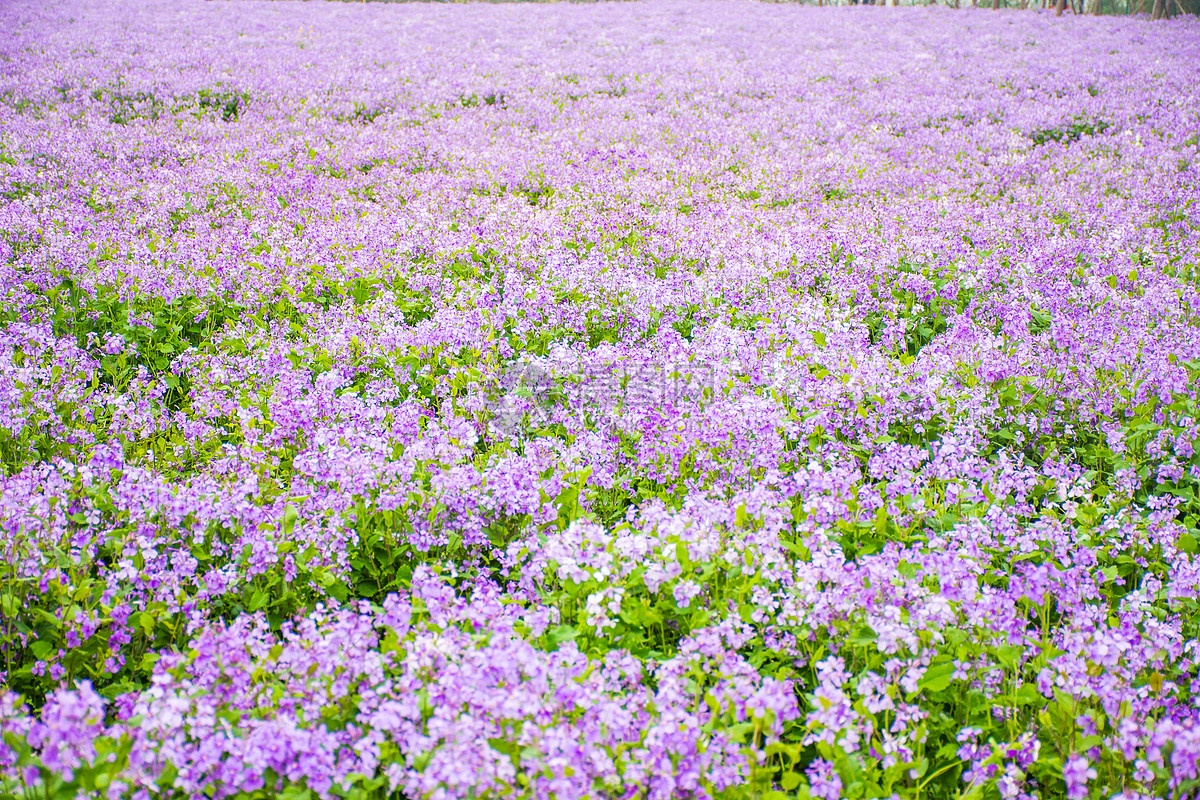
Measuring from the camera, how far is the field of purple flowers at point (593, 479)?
260 centimetres

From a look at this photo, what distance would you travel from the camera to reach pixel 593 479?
176 inches

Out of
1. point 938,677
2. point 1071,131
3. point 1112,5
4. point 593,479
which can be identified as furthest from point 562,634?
point 1112,5

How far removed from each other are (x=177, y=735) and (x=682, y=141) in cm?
1353

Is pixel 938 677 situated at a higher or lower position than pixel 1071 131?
lower

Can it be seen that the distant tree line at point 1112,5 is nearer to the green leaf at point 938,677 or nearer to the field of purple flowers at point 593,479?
the field of purple flowers at point 593,479

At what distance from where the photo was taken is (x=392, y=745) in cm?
257

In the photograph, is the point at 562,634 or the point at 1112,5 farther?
the point at 1112,5

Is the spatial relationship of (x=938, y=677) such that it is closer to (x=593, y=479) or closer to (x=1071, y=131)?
(x=593, y=479)

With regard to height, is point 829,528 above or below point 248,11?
below

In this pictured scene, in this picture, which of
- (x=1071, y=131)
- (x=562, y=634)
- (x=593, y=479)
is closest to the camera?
(x=562, y=634)

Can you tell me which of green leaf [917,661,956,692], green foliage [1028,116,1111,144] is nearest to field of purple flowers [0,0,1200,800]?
green leaf [917,661,956,692]

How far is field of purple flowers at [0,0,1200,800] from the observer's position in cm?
260

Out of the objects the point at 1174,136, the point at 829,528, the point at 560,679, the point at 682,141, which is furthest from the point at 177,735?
the point at 1174,136

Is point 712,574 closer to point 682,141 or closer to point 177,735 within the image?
point 177,735
